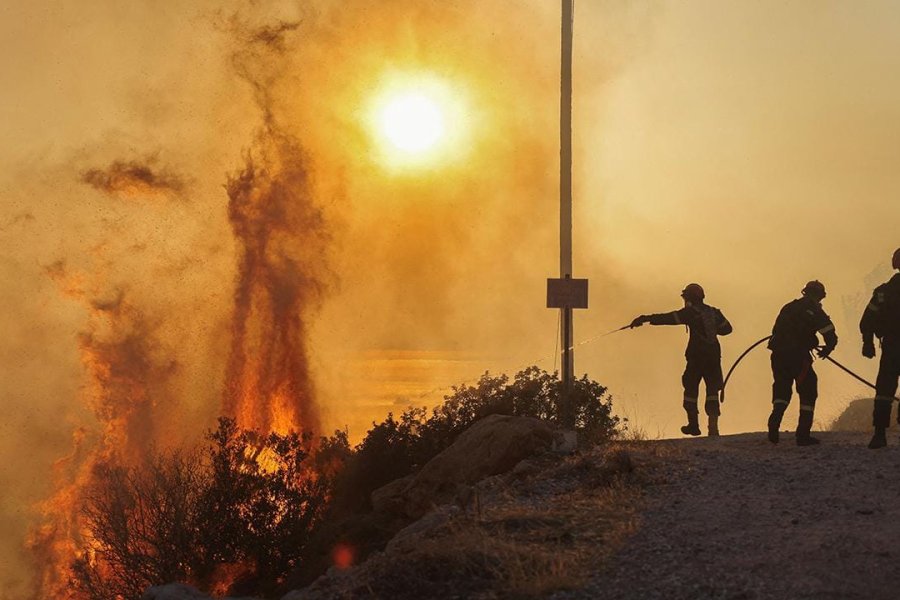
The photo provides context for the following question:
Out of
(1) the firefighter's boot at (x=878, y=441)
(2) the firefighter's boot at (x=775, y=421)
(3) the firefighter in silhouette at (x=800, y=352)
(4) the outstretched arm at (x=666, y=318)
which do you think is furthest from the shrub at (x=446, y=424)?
(1) the firefighter's boot at (x=878, y=441)

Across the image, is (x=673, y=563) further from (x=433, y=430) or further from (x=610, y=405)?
(x=610, y=405)

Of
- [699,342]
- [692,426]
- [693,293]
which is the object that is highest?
[693,293]

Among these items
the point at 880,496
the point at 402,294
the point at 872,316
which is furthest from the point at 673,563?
the point at 402,294

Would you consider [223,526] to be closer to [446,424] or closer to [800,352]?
[446,424]

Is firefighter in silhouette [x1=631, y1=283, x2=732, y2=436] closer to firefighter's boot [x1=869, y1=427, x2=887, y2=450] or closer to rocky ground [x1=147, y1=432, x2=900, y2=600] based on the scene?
rocky ground [x1=147, y1=432, x2=900, y2=600]

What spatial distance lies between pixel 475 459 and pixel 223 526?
6.49 m

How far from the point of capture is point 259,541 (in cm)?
2031

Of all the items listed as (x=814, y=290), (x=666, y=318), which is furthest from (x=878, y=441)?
(x=666, y=318)

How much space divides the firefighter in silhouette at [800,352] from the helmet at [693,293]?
1.93 metres

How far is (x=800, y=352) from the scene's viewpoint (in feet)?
52.2

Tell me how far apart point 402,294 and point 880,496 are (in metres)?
164

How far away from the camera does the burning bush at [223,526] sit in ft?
65.0

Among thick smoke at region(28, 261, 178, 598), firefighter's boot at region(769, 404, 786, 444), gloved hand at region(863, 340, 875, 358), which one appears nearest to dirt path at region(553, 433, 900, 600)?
firefighter's boot at region(769, 404, 786, 444)

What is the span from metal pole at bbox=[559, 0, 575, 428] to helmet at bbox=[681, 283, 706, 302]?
1946 mm
